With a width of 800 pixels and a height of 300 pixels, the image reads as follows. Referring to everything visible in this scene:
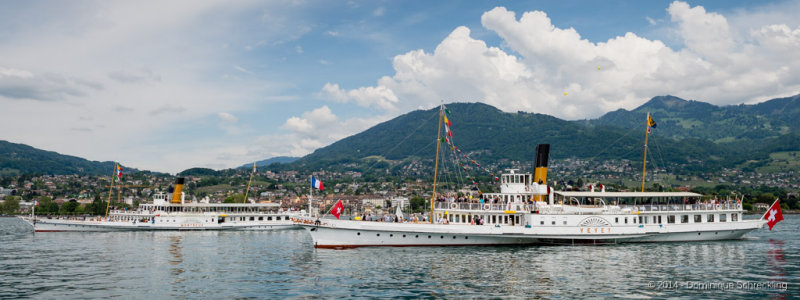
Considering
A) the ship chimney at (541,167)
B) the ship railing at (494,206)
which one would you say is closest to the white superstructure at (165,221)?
the ship railing at (494,206)

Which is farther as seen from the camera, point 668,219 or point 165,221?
point 165,221

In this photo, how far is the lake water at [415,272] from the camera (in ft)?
79.8

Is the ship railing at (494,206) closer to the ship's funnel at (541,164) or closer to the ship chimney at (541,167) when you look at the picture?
the ship chimney at (541,167)

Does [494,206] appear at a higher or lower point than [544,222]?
higher

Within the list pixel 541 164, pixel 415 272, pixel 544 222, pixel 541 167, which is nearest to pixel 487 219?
pixel 544 222

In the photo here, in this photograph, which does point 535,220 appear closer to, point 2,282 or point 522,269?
point 522,269

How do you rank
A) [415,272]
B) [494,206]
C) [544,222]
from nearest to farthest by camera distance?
[415,272], [544,222], [494,206]

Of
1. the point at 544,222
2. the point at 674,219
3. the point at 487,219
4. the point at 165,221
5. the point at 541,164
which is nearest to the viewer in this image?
the point at 544,222

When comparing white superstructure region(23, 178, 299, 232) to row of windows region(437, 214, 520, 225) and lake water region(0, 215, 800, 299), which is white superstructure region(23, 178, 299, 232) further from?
row of windows region(437, 214, 520, 225)

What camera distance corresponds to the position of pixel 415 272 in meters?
29.3

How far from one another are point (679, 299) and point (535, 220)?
19509 mm

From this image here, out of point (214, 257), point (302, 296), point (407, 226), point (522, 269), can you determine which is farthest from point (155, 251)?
point (522, 269)

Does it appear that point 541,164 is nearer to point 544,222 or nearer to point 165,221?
point 544,222

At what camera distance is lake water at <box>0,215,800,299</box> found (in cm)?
2431
